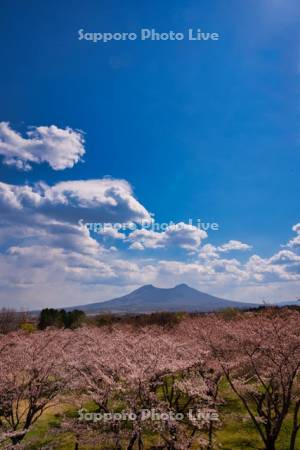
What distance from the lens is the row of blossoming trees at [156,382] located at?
12.3 metres

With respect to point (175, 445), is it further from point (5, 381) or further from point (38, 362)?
point (5, 381)

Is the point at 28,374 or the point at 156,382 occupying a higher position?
the point at 156,382

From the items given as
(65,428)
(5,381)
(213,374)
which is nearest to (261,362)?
(213,374)

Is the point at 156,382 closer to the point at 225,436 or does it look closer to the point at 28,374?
the point at 28,374

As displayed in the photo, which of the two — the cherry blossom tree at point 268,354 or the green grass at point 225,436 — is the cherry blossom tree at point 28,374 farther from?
the cherry blossom tree at point 268,354

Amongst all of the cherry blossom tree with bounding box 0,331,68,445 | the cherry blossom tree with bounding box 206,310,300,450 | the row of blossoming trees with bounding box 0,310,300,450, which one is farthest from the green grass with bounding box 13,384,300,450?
the cherry blossom tree with bounding box 206,310,300,450

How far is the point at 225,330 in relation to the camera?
1828 cm

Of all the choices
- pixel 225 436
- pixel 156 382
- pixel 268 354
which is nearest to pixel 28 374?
pixel 156 382

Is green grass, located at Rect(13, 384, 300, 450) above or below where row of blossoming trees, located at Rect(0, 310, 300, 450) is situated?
below

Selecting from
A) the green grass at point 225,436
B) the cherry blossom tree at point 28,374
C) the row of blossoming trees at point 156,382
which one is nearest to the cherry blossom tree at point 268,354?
the row of blossoming trees at point 156,382

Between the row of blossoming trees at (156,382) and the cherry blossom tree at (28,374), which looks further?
the cherry blossom tree at (28,374)

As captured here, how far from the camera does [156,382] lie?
12.7 metres

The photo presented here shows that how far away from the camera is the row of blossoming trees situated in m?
12.3

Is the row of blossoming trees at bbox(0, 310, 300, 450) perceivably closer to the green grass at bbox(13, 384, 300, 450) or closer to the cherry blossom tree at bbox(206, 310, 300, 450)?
the cherry blossom tree at bbox(206, 310, 300, 450)
